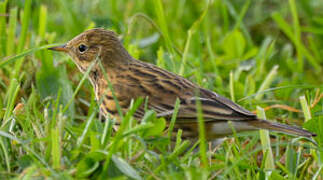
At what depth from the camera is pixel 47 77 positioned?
15.9 ft

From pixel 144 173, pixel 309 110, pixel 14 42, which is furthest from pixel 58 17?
pixel 144 173

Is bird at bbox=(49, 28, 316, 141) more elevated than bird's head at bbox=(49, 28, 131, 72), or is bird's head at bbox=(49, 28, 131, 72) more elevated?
bird's head at bbox=(49, 28, 131, 72)

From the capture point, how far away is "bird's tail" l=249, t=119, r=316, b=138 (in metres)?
3.60

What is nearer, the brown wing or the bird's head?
the brown wing

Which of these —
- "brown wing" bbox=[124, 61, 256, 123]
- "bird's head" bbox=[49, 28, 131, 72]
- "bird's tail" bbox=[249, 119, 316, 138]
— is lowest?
"bird's tail" bbox=[249, 119, 316, 138]

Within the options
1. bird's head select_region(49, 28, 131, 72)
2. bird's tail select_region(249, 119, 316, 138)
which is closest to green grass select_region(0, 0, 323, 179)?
bird's tail select_region(249, 119, 316, 138)

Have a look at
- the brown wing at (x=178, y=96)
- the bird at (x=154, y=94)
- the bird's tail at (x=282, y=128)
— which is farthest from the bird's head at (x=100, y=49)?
the bird's tail at (x=282, y=128)

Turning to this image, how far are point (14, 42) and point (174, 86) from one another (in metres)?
1.83

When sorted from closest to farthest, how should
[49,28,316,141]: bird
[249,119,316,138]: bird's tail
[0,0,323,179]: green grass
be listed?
[0,0,323,179]: green grass
[249,119,316,138]: bird's tail
[49,28,316,141]: bird

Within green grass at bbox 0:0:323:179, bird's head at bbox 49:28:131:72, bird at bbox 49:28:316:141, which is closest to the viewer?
green grass at bbox 0:0:323:179

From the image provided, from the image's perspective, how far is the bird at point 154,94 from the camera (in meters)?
3.76

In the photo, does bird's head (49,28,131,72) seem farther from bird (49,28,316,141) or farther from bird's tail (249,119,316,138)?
bird's tail (249,119,316,138)

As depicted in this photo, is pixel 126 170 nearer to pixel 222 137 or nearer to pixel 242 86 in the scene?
pixel 222 137

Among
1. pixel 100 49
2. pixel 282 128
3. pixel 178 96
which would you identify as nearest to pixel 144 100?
pixel 178 96
